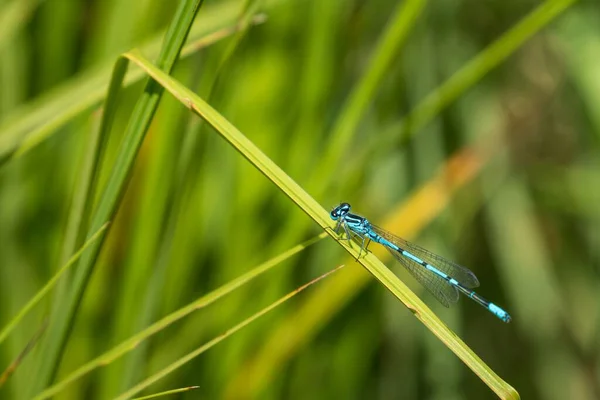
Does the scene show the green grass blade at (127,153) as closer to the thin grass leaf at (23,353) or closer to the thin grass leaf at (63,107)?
the thin grass leaf at (23,353)

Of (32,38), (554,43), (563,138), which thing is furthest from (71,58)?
(563,138)

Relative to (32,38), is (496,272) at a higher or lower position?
lower

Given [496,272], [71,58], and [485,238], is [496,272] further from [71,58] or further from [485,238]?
[71,58]

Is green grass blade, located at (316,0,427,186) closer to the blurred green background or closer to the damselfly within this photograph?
the blurred green background

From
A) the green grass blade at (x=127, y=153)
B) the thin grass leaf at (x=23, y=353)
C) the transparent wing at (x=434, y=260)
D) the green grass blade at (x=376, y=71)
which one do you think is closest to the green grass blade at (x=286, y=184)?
the green grass blade at (x=127, y=153)

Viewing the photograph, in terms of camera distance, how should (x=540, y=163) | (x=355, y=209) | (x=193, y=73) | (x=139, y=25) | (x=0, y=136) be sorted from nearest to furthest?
(x=0, y=136) < (x=139, y=25) < (x=193, y=73) < (x=355, y=209) < (x=540, y=163)
